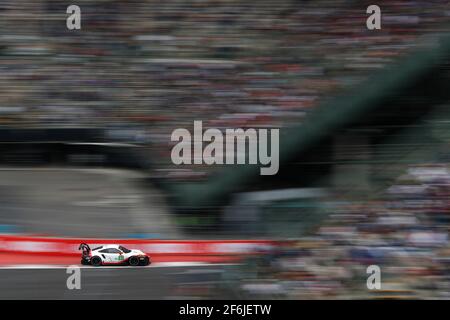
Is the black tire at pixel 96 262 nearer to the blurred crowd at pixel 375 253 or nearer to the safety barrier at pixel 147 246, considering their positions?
the safety barrier at pixel 147 246

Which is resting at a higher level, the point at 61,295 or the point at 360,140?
the point at 360,140

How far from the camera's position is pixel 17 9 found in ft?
22.1

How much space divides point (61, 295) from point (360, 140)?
2.64 metres

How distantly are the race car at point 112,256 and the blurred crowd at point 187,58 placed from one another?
892mm

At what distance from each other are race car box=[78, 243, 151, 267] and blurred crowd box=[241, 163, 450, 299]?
2.53ft

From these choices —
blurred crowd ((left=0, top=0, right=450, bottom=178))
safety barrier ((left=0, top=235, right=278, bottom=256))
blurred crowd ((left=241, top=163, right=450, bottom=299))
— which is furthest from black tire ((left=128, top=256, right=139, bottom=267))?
blurred crowd ((left=0, top=0, right=450, bottom=178))

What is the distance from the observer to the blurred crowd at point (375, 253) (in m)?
4.89

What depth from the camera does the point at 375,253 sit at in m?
5.06

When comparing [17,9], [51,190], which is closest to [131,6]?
[17,9]

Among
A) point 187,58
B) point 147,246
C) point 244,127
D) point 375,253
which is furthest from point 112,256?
point 187,58

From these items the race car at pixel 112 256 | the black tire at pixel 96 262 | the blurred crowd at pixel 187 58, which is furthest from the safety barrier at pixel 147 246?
the blurred crowd at pixel 187 58
